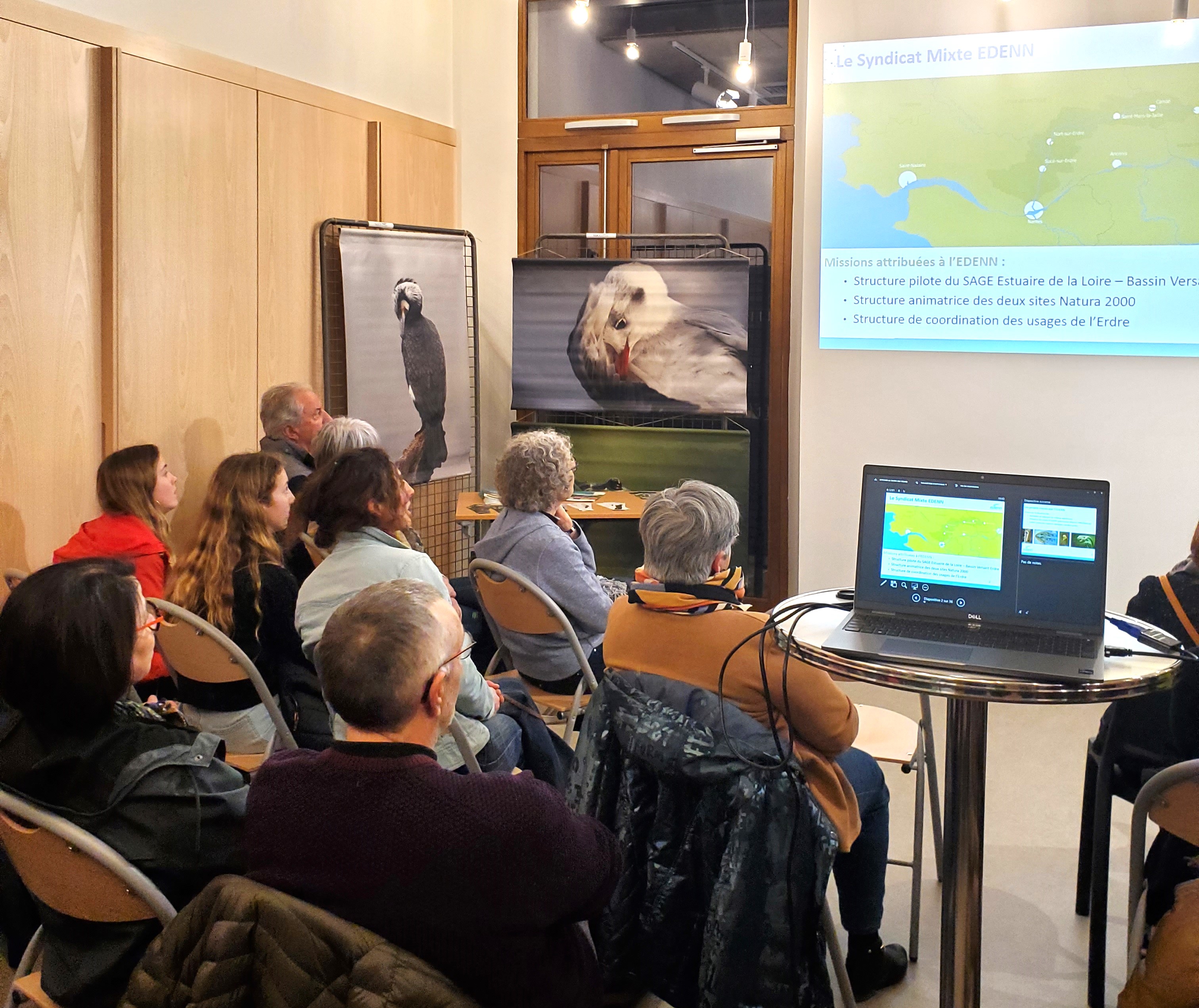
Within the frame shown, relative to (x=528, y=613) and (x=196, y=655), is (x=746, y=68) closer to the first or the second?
(x=528, y=613)

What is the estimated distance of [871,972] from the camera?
8.39 ft

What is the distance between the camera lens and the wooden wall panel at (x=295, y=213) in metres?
4.75

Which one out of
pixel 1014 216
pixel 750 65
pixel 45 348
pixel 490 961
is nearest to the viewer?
pixel 490 961

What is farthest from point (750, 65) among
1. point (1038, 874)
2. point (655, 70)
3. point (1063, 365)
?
point (1038, 874)

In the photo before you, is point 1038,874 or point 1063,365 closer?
point 1038,874

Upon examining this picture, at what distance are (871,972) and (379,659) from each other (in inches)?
61.7

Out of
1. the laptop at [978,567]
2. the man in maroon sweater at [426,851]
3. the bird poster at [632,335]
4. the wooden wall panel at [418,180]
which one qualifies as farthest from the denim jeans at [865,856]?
the wooden wall panel at [418,180]

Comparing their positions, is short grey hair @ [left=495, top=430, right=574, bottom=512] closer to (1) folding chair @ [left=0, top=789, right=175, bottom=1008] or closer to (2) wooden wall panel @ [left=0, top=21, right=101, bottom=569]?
(2) wooden wall panel @ [left=0, top=21, right=101, bottom=569]

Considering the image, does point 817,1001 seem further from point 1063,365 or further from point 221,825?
point 1063,365

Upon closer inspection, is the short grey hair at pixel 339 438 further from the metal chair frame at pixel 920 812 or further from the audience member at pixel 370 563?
the metal chair frame at pixel 920 812

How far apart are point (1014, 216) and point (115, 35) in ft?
11.4

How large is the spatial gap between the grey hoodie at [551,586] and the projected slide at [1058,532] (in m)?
1.38

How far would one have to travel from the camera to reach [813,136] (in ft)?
17.1

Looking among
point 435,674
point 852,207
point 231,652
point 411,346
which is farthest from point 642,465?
point 435,674
